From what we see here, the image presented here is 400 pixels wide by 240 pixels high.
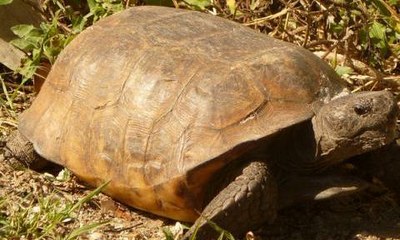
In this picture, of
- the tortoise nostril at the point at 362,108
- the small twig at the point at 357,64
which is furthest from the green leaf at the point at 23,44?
the tortoise nostril at the point at 362,108

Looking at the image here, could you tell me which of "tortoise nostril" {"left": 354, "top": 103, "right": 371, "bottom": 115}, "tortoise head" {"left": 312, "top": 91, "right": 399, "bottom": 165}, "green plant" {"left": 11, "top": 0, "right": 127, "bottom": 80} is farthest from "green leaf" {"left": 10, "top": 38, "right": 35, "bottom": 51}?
"tortoise nostril" {"left": 354, "top": 103, "right": 371, "bottom": 115}

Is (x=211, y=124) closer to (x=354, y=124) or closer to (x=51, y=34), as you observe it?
(x=354, y=124)

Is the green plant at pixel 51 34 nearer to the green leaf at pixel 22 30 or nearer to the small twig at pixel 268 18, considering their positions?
the green leaf at pixel 22 30

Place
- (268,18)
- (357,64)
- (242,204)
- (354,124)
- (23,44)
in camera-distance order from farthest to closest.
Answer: (268,18) < (357,64) < (23,44) < (354,124) < (242,204)

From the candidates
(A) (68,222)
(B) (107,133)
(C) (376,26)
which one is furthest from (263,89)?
(C) (376,26)

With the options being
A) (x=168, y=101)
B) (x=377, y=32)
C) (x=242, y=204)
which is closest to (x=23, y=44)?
(x=168, y=101)

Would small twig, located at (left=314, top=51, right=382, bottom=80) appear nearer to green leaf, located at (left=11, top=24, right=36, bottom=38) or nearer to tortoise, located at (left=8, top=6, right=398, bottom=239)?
tortoise, located at (left=8, top=6, right=398, bottom=239)

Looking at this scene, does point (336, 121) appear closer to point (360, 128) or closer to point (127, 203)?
point (360, 128)

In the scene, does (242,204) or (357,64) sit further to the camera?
(357,64)
